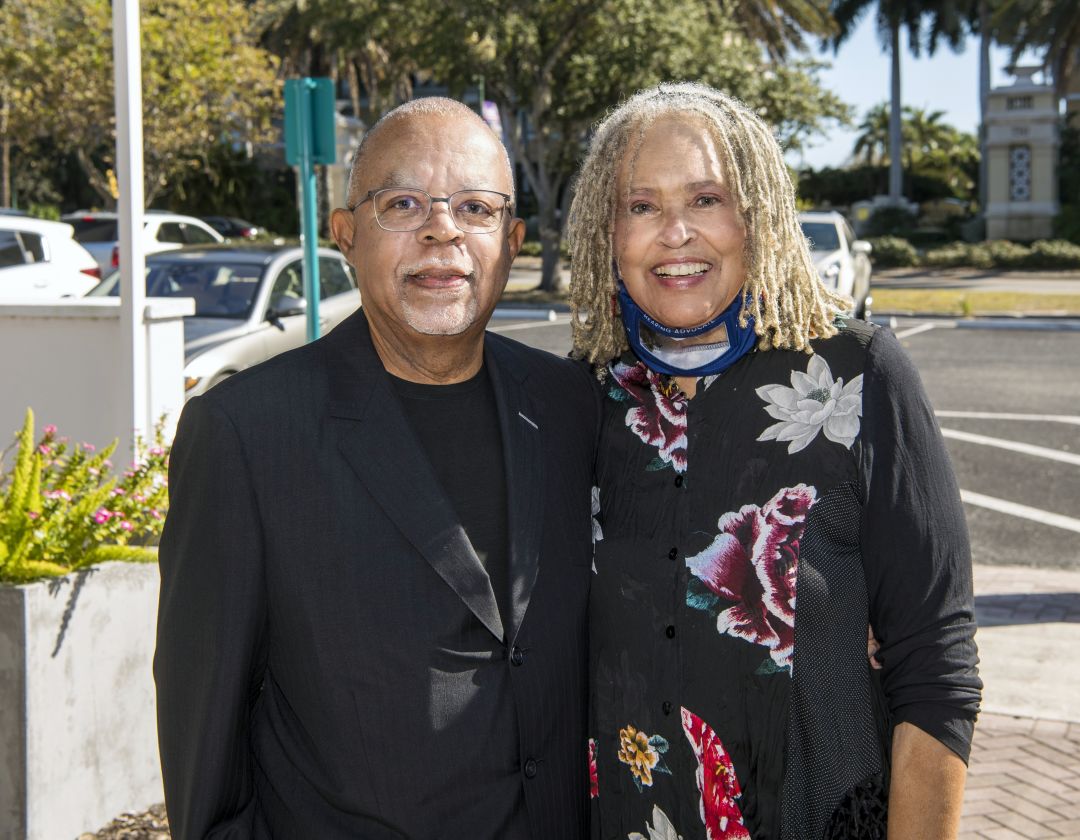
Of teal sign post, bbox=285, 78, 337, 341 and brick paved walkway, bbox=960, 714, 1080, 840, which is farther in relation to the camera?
teal sign post, bbox=285, 78, 337, 341

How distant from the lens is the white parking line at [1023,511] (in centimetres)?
815

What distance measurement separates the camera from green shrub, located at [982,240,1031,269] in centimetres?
3238

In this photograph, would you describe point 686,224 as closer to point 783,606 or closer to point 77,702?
point 783,606

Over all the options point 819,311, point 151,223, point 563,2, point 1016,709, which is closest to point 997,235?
point 563,2

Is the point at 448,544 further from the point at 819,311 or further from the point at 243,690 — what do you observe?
the point at 819,311

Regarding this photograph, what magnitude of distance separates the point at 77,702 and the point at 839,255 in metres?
14.4

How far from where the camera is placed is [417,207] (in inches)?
88.1

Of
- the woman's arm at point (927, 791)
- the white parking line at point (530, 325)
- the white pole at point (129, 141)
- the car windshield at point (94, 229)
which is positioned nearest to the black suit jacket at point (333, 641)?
the woman's arm at point (927, 791)

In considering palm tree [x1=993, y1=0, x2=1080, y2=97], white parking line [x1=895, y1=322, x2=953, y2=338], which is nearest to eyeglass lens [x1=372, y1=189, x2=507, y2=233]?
white parking line [x1=895, y1=322, x2=953, y2=338]

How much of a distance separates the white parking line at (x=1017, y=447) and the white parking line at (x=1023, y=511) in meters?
1.37

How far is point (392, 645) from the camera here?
2041 millimetres

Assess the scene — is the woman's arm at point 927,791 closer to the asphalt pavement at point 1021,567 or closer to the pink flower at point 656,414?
the pink flower at point 656,414

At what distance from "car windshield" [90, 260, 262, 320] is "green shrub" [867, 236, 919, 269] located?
85.6 ft

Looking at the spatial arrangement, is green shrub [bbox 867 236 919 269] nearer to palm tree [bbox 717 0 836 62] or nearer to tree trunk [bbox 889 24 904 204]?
palm tree [bbox 717 0 836 62]
